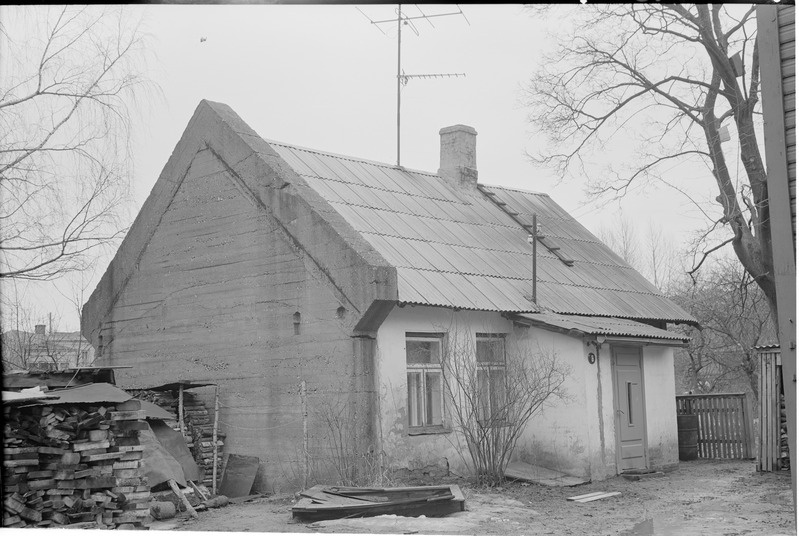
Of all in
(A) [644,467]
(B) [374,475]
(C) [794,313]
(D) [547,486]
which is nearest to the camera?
(C) [794,313]

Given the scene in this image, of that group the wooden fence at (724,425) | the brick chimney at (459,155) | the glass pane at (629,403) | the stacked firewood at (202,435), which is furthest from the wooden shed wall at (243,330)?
the wooden fence at (724,425)

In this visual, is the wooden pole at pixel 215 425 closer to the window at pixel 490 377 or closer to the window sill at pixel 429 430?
the window sill at pixel 429 430

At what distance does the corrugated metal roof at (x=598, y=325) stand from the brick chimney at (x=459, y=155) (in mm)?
5736

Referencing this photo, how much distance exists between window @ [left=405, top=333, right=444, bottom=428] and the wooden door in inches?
144

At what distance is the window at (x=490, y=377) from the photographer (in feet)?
48.9

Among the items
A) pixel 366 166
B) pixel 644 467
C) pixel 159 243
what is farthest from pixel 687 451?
pixel 159 243

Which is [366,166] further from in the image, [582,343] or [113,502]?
[113,502]

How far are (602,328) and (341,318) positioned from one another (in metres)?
5.07

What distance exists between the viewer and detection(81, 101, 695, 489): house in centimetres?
1473

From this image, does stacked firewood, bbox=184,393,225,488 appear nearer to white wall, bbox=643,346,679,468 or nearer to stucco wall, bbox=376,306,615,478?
stucco wall, bbox=376,306,615,478

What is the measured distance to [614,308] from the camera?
19734 millimetres

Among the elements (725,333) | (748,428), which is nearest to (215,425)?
(748,428)

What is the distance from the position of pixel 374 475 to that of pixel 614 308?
796 centimetres

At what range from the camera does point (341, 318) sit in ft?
48.2
